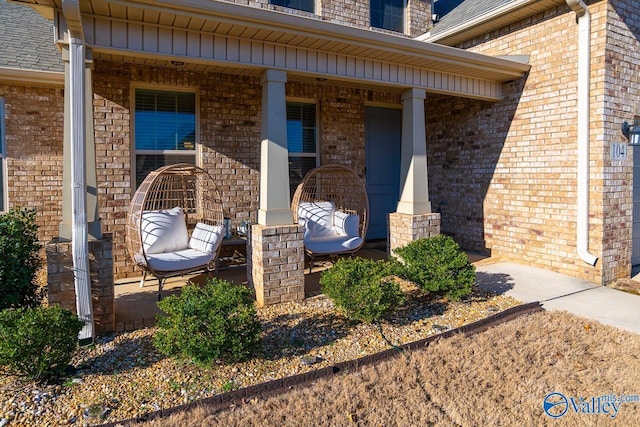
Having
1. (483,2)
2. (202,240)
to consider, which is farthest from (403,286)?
(483,2)

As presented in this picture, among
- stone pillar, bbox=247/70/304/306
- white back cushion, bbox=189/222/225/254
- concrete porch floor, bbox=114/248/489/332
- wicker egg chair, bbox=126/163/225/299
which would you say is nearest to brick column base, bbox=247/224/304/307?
stone pillar, bbox=247/70/304/306

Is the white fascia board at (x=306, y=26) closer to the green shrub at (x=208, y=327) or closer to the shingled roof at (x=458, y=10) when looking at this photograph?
the shingled roof at (x=458, y=10)

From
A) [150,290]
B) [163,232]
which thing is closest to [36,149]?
[163,232]

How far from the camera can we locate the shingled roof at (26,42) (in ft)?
18.3

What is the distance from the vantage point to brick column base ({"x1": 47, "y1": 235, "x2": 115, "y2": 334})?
3.67 meters

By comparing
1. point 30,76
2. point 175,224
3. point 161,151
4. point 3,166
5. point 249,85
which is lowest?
point 175,224

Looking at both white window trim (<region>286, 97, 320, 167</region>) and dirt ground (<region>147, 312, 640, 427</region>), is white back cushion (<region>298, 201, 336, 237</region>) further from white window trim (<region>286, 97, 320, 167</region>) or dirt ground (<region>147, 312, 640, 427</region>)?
dirt ground (<region>147, 312, 640, 427</region>)

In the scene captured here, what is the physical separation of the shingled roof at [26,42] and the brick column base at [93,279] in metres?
3.11

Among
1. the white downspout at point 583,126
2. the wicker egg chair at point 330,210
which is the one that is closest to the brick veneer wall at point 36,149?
the wicker egg chair at point 330,210

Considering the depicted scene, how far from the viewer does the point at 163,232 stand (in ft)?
17.0

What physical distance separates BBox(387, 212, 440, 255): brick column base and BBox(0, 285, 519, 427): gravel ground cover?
122cm

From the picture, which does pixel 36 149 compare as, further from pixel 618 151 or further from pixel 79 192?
pixel 618 151

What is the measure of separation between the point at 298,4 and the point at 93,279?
18.3 feet
